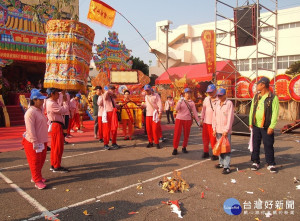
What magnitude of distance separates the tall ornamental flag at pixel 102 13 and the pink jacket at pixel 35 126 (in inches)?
121

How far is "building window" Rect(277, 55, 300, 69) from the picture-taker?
27.9 meters

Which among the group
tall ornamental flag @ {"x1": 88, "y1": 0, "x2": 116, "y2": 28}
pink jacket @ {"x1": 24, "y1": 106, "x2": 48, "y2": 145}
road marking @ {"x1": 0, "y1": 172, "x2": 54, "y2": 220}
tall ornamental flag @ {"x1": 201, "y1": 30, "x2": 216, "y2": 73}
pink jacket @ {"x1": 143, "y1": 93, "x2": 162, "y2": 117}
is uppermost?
tall ornamental flag @ {"x1": 201, "y1": 30, "x2": 216, "y2": 73}

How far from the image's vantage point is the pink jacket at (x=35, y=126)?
4.01 m

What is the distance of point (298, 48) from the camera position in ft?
90.4

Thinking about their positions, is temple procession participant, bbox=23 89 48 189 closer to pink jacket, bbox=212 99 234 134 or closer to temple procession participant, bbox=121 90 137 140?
pink jacket, bbox=212 99 234 134

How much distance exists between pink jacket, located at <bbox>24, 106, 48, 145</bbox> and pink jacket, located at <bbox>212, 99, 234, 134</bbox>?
3.29 m

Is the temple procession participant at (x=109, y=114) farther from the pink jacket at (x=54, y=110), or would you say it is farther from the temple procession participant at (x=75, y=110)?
the temple procession participant at (x=75, y=110)

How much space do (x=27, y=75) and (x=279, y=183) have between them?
21.4 meters

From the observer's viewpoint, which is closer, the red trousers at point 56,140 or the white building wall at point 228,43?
the red trousers at point 56,140

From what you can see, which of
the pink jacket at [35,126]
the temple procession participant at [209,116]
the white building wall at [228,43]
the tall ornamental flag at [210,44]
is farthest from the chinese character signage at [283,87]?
the pink jacket at [35,126]

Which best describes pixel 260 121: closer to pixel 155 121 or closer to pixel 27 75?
pixel 155 121

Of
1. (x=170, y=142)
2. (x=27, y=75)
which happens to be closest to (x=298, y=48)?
(x=170, y=142)

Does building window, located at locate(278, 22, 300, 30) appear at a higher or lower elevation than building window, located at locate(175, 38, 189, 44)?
lower

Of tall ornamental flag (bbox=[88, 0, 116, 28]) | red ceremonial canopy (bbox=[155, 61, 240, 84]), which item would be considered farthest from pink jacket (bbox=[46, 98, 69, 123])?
red ceremonial canopy (bbox=[155, 61, 240, 84])
